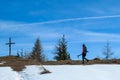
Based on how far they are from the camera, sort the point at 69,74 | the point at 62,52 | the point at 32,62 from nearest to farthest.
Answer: the point at 69,74 < the point at 32,62 < the point at 62,52

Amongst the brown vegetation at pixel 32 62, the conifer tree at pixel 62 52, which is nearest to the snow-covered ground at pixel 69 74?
the brown vegetation at pixel 32 62

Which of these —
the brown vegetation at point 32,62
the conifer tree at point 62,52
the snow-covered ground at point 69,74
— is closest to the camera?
the snow-covered ground at point 69,74

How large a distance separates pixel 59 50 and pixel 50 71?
184 feet

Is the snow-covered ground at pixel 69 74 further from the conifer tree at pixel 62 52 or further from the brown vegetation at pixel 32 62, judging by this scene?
the conifer tree at pixel 62 52

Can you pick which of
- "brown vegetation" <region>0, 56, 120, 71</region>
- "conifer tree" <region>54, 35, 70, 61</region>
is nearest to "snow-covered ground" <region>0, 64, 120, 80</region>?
"brown vegetation" <region>0, 56, 120, 71</region>

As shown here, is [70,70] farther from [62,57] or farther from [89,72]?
[62,57]

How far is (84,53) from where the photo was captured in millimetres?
43750

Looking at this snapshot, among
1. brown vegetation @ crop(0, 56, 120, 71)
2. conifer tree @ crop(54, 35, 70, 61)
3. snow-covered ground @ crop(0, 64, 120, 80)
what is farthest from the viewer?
conifer tree @ crop(54, 35, 70, 61)

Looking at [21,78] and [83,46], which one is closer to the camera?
[21,78]

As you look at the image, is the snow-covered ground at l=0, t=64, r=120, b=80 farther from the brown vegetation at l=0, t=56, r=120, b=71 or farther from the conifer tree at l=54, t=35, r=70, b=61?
the conifer tree at l=54, t=35, r=70, b=61

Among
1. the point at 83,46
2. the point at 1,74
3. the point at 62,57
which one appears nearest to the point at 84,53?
the point at 83,46

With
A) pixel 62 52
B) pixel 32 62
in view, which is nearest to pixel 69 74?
pixel 32 62

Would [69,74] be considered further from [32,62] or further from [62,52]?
[62,52]

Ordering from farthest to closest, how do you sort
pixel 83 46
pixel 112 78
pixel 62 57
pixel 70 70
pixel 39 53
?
pixel 39 53 < pixel 62 57 < pixel 83 46 < pixel 70 70 < pixel 112 78
